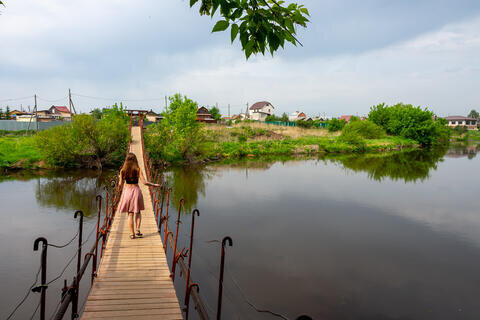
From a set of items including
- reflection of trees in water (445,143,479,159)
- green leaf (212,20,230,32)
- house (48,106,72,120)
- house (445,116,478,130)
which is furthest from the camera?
house (445,116,478,130)

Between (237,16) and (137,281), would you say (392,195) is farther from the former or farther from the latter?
(237,16)

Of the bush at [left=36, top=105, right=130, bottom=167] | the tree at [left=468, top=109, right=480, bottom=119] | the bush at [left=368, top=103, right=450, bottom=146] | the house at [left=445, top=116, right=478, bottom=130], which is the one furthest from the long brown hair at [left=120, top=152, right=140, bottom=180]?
the tree at [left=468, top=109, right=480, bottom=119]

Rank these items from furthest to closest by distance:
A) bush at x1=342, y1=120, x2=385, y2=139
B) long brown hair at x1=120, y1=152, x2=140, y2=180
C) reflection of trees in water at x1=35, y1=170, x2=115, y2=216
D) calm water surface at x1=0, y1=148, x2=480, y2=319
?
bush at x1=342, y1=120, x2=385, y2=139, reflection of trees in water at x1=35, y1=170, x2=115, y2=216, calm water surface at x1=0, y1=148, x2=480, y2=319, long brown hair at x1=120, y1=152, x2=140, y2=180

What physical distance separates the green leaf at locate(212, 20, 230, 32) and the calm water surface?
14.5ft

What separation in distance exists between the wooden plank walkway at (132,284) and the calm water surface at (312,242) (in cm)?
162

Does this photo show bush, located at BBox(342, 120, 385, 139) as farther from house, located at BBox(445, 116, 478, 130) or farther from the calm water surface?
house, located at BBox(445, 116, 478, 130)

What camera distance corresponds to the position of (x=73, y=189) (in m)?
14.3

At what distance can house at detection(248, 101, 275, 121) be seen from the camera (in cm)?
7731

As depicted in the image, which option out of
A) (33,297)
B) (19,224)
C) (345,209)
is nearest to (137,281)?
(33,297)

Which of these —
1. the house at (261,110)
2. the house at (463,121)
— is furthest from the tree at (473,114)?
the house at (261,110)

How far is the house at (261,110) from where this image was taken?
77.3m

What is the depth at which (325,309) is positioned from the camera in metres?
5.65

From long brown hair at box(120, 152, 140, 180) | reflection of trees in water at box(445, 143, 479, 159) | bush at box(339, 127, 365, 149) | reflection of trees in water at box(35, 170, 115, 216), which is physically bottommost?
reflection of trees in water at box(35, 170, 115, 216)

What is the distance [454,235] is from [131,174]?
10073 millimetres
